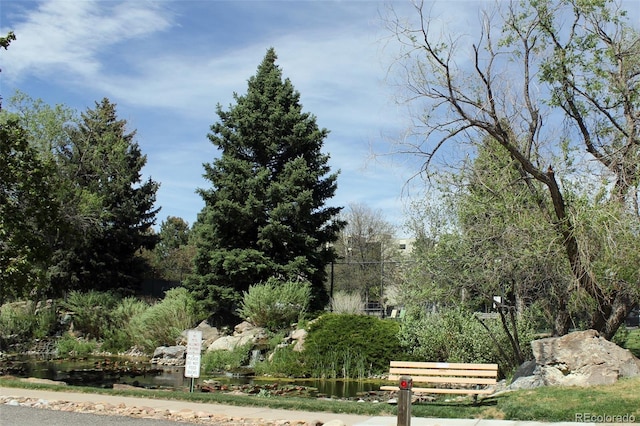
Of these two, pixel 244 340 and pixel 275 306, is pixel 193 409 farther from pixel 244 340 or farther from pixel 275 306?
pixel 275 306

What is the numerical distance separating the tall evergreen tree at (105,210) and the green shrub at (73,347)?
650 cm

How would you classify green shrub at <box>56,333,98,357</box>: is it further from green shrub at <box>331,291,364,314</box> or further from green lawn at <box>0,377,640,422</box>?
green lawn at <box>0,377,640,422</box>

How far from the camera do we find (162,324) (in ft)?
78.5

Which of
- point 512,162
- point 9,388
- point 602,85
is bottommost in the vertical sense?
point 9,388

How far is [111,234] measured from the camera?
3353cm

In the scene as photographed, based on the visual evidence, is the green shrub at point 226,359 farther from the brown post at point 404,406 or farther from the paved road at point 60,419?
the brown post at point 404,406

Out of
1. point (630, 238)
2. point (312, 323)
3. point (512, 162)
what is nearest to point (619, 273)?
point (630, 238)

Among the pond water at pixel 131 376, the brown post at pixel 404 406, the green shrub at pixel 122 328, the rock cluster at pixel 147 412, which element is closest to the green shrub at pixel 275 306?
the pond water at pixel 131 376

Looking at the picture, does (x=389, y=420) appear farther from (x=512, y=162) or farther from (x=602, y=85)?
(x=602, y=85)

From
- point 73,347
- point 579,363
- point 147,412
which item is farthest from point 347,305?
point 147,412

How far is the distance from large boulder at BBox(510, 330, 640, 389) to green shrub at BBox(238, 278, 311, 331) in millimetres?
11347

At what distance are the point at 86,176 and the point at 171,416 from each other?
85.1 ft

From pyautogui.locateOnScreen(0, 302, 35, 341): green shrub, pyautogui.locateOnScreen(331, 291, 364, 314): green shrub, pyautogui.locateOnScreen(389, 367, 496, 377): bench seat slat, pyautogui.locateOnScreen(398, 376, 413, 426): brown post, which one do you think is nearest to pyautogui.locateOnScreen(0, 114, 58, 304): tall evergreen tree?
pyautogui.locateOnScreen(0, 302, 35, 341): green shrub

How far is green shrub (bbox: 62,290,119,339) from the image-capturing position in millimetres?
27578
